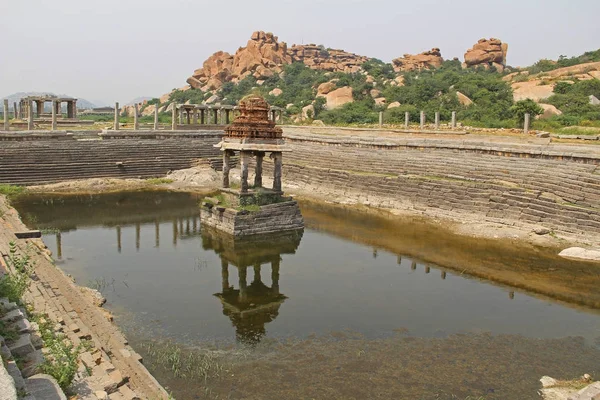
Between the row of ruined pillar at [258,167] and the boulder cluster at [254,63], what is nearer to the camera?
the row of ruined pillar at [258,167]

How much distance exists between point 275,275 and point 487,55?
235 ft

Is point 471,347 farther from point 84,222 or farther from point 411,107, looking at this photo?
point 411,107

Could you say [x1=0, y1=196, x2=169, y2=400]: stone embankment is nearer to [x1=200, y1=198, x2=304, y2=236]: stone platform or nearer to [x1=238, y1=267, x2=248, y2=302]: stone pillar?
[x1=238, y1=267, x2=248, y2=302]: stone pillar

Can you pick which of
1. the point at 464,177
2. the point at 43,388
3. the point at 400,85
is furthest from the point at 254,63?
the point at 43,388

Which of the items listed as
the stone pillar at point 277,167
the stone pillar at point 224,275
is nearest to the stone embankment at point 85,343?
the stone pillar at point 224,275

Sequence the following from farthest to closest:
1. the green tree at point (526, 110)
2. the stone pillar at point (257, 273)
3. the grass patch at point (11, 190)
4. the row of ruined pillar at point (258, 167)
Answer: the green tree at point (526, 110) → the grass patch at point (11, 190) → the row of ruined pillar at point (258, 167) → the stone pillar at point (257, 273)

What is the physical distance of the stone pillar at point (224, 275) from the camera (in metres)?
11.5

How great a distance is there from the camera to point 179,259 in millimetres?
13234

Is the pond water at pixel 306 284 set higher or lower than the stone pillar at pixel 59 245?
lower

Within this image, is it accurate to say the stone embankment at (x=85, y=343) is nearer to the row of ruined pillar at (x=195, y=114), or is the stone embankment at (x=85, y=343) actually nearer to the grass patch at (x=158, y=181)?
the grass patch at (x=158, y=181)

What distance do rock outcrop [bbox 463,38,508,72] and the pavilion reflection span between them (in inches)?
2653

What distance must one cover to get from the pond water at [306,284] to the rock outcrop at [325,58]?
73.4m

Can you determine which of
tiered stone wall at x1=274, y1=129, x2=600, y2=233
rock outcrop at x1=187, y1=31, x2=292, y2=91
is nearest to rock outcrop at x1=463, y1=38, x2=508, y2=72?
rock outcrop at x1=187, y1=31, x2=292, y2=91

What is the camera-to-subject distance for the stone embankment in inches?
215
